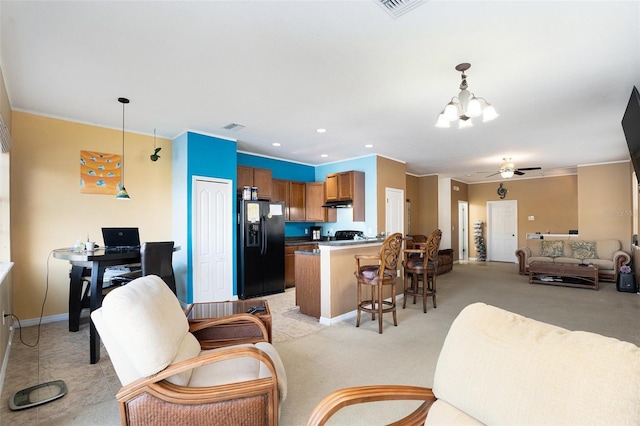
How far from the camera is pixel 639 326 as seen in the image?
3750 mm

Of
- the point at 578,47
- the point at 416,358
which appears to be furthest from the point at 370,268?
the point at 578,47

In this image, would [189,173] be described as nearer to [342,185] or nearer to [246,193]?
[246,193]

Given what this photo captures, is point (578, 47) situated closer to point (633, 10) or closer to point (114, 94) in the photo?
point (633, 10)

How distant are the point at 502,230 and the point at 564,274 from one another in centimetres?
391

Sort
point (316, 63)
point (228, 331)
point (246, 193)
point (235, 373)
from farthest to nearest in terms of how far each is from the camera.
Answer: point (246, 193), point (316, 63), point (228, 331), point (235, 373)

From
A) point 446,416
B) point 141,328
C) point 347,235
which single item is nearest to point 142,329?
point 141,328

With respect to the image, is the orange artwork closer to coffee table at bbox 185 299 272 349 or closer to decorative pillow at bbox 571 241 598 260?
coffee table at bbox 185 299 272 349

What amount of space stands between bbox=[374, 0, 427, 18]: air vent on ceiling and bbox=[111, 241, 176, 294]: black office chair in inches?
120

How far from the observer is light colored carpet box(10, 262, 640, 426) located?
2086 millimetres

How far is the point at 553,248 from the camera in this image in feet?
23.5

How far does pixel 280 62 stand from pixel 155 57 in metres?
1.02

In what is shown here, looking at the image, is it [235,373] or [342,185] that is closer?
[235,373]

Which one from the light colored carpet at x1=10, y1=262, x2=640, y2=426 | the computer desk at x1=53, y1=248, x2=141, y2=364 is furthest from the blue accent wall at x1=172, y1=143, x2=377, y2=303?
the light colored carpet at x1=10, y1=262, x2=640, y2=426

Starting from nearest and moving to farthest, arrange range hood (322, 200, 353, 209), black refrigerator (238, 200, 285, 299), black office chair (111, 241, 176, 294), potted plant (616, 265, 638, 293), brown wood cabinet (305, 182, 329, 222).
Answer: black office chair (111, 241, 176, 294) → black refrigerator (238, 200, 285, 299) → potted plant (616, 265, 638, 293) → range hood (322, 200, 353, 209) → brown wood cabinet (305, 182, 329, 222)
